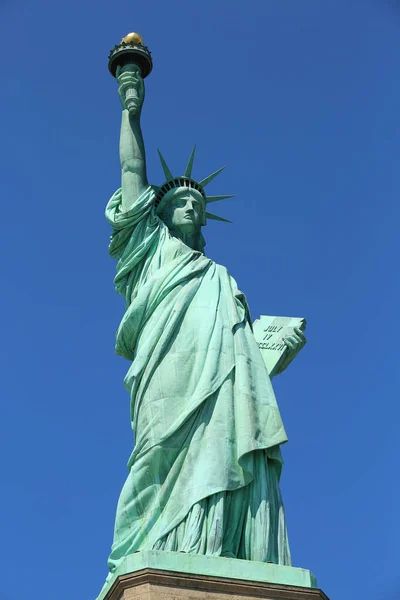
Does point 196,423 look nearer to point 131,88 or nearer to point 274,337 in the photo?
point 274,337

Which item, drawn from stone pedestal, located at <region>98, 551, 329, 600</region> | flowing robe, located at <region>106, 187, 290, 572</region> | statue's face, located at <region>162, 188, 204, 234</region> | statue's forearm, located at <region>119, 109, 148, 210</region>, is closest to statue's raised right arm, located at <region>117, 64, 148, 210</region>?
statue's forearm, located at <region>119, 109, 148, 210</region>

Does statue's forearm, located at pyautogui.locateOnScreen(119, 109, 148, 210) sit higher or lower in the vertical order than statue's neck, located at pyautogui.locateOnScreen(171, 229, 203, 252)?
higher

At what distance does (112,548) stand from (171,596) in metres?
1.65

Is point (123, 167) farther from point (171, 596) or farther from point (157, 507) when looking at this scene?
point (171, 596)

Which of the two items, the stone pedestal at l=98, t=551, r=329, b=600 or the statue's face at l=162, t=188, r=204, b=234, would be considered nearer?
the stone pedestal at l=98, t=551, r=329, b=600

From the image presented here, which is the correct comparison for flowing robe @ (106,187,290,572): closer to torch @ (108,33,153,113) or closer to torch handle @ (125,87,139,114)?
torch handle @ (125,87,139,114)

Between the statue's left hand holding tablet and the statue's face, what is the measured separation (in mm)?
Result: 1272

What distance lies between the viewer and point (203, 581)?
1340cm

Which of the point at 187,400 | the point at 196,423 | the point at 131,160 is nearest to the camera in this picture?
the point at 196,423

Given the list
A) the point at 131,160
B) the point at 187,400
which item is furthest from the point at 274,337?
the point at 131,160

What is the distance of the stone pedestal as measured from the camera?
13266mm

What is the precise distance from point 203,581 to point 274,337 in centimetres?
457

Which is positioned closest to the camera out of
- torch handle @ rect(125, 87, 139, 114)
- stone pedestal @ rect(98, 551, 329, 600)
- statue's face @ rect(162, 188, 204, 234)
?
stone pedestal @ rect(98, 551, 329, 600)

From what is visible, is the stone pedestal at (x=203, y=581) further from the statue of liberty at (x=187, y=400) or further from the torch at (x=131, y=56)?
the torch at (x=131, y=56)
